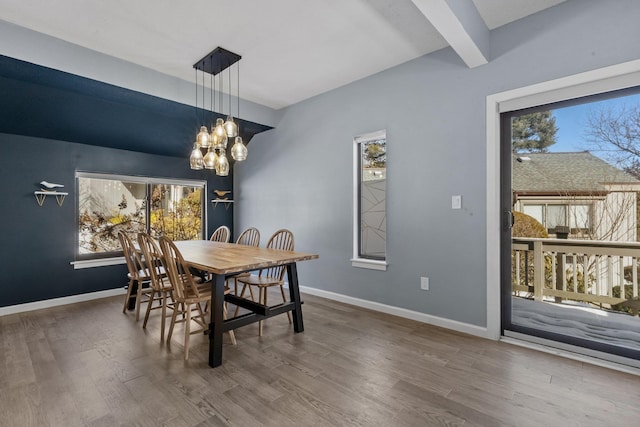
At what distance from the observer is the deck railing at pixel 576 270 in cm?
232

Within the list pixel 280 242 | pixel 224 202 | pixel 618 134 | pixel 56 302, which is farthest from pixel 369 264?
pixel 56 302

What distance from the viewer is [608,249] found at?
93.4 inches

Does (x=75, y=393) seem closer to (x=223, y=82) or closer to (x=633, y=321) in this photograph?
(x=223, y=82)

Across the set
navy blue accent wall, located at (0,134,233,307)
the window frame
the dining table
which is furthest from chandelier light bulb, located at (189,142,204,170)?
the window frame

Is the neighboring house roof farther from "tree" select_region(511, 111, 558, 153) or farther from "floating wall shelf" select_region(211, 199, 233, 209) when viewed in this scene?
"floating wall shelf" select_region(211, 199, 233, 209)

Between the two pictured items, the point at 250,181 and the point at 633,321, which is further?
the point at 250,181

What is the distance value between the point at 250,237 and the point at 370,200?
1663 mm

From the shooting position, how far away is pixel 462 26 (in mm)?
2143

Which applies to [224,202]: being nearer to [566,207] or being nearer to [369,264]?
[369,264]

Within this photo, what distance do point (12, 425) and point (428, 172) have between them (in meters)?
3.40

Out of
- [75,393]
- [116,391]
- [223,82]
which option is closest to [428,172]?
[223,82]

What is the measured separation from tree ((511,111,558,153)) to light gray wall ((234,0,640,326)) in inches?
11.1

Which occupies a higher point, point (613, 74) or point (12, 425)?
point (613, 74)

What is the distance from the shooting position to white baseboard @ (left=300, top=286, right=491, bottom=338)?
2.74 m
